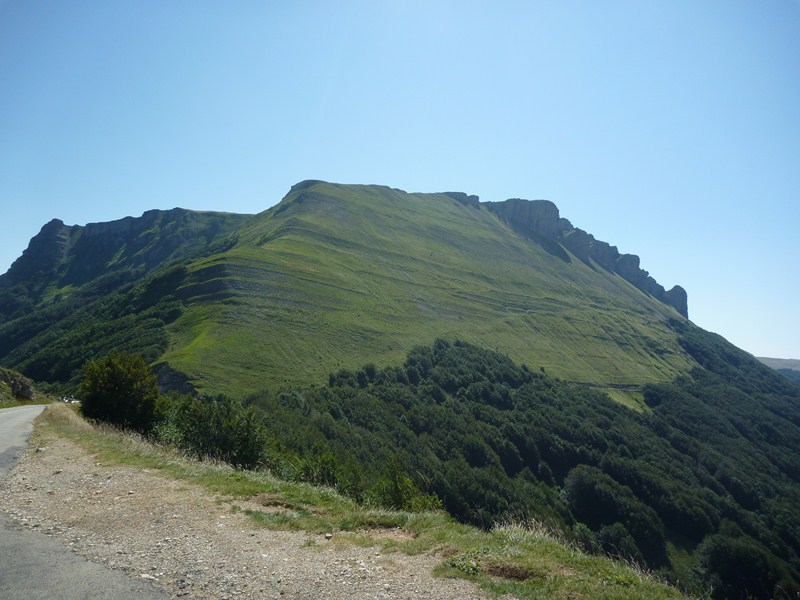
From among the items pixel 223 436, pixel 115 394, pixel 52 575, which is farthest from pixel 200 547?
pixel 115 394

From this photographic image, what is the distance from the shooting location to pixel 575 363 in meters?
184

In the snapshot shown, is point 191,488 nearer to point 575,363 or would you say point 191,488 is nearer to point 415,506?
point 415,506

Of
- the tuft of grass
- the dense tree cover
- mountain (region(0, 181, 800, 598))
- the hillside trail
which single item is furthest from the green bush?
mountain (region(0, 181, 800, 598))

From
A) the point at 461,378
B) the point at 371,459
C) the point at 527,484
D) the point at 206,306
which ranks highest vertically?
the point at 206,306

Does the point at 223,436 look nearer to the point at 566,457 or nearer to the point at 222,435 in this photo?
the point at 222,435

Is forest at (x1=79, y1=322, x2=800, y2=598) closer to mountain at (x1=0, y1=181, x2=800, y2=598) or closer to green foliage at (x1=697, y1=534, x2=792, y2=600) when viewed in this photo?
green foliage at (x1=697, y1=534, x2=792, y2=600)

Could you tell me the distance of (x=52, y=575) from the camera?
28.7 ft

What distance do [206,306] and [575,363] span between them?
140783 mm

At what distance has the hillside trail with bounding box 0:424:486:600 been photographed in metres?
8.73

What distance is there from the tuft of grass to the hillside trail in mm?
489

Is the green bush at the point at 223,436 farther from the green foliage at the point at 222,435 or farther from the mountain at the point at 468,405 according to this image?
the mountain at the point at 468,405

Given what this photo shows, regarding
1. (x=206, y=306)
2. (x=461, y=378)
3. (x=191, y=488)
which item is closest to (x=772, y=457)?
(x=461, y=378)

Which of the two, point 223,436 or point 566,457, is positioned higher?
point 223,436

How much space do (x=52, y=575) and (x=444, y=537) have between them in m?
8.27
